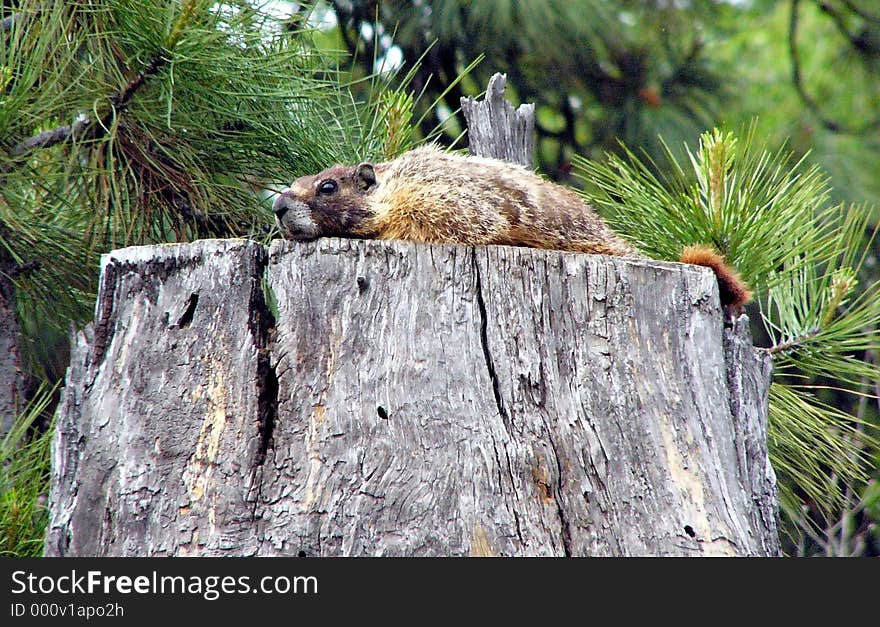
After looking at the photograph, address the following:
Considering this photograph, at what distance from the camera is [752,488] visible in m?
2.52

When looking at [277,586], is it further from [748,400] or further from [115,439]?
[748,400]

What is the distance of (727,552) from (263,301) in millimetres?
1238

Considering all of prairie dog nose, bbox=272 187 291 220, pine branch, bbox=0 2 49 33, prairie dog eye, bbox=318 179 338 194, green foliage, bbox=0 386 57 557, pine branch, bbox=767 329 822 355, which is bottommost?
green foliage, bbox=0 386 57 557

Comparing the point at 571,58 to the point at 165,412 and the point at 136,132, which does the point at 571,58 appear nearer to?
the point at 136,132

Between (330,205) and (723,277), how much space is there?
3.71 feet

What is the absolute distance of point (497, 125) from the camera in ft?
11.8

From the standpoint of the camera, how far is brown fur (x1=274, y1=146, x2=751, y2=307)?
9.14 ft

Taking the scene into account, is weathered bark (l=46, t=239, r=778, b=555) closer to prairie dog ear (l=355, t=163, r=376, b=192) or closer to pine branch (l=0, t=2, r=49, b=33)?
prairie dog ear (l=355, t=163, r=376, b=192)

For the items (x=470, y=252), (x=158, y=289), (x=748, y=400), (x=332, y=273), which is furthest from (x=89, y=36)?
(x=748, y=400)

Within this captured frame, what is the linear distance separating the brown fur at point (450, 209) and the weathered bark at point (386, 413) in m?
0.38

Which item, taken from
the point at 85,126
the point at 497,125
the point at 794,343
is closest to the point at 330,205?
the point at 85,126

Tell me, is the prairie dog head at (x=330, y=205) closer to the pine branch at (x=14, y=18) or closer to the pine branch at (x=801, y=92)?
the pine branch at (x=14, y=18)

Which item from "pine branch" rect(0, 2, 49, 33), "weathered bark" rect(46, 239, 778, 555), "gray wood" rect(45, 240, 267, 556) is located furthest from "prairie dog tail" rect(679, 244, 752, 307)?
"pine branch" rect(0, 2, 49, 33)

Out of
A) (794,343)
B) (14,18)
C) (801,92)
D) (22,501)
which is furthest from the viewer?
(801,92)
